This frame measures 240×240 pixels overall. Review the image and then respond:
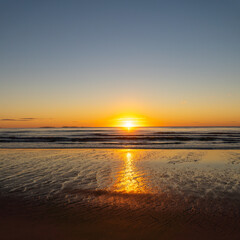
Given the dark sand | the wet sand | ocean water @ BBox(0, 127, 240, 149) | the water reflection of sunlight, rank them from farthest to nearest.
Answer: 1. ocean water @ BBox(0, 127, 240, 149)
2. the water reflection of sunlight
3. the wet sand
4. the dark sand

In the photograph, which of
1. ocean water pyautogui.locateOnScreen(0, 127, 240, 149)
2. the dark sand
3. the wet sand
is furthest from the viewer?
ocean water pyautogui.locateOnScreen(0, 127, 240, 149)

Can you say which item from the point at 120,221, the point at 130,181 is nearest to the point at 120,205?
the point at 120,221

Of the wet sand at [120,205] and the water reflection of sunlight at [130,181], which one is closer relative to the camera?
the wet sand at [120,205]

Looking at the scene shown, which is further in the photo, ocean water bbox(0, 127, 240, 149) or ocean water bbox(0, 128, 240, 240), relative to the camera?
ocean water bbox(0, 127, 240, 149)

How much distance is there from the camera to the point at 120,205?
A: 21.1 ft

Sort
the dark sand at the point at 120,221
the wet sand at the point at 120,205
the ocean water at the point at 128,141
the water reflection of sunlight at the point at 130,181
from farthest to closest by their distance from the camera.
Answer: the ocean water at the point at 128,141, the water reflection of sunlight at the point at 130,181, the wet sand at the point at 120,205, the dark sand at the point at 120,221

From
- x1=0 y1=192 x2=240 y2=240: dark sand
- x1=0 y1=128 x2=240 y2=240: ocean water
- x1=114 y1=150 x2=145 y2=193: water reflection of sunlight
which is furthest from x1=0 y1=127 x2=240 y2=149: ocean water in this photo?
x1=0 y1=192 x2=240 y2=240: dark sand

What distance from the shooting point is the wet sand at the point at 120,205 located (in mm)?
4895

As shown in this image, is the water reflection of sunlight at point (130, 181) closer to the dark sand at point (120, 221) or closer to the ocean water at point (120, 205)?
the ocean water at point (120, 205)

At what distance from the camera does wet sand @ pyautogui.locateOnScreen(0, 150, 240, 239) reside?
4.89m

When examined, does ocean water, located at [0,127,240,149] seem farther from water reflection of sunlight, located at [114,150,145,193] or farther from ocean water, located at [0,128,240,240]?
ocean water, located at [0,128,240,240]

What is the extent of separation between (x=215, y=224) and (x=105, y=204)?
131 inches

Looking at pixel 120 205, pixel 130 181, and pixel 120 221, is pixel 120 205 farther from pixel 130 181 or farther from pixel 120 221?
pixel 130 181

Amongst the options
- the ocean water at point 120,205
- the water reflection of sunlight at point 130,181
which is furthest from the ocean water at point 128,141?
the ocean water at point 120,205
